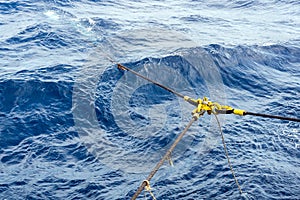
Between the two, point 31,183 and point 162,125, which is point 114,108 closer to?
point 162,125

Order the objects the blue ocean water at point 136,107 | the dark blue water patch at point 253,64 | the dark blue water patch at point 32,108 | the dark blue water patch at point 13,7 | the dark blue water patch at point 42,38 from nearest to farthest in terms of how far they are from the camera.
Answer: the blue ocean water at point 136,107 → the dark blue water patch at point 32,108 → the dark blue water patch at point 253,64 → the dark blue water patch at point 42,38 → the dark blue water patch at point 13,7

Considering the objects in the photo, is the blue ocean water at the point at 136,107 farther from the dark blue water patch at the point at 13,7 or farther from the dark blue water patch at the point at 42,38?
the dark blue water patch at the point at 13,7

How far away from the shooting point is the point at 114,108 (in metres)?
18.5

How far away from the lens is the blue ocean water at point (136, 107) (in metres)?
13.6

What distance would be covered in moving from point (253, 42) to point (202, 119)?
1376 centimetres

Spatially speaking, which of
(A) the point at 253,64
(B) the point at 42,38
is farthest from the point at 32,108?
(A) the point at 253,64

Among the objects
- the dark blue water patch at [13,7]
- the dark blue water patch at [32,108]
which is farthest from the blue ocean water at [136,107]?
the dark blue water patch at [13,7]

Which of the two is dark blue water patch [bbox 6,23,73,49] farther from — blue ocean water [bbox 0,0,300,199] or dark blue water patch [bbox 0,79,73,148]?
dark blue water patch [bbox 0,79,73,148]

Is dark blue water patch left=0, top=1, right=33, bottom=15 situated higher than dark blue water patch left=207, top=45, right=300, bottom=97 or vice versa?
dark blue water patch left=0, top=1, right=33, bottom=15

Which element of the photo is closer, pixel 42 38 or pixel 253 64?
pixel 253 64

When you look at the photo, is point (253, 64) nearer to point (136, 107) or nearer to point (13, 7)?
point (136, 107)

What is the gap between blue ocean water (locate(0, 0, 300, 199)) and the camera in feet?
44.8

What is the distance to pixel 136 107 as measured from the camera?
62.0 feet

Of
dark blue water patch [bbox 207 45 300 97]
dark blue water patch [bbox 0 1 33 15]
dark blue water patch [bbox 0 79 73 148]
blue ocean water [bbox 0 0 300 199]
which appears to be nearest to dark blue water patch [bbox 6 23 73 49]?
blue ocean water [bbox 0 0 300 199]
